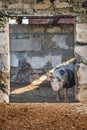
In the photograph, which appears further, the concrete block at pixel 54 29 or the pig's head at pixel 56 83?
the concrete block at pixel 54 29

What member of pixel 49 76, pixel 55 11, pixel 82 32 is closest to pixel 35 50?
pixel 49 76

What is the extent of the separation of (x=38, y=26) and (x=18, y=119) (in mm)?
7348

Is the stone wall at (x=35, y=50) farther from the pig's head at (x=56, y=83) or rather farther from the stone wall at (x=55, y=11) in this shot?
the stone wall at (x=55, y=11)

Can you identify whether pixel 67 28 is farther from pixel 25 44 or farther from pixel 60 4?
pixel 60 4

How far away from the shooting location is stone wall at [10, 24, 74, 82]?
12828 millimetres

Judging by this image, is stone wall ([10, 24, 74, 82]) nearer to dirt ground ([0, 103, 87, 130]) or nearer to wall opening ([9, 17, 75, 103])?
wall opening ([9, 17, 75, 103])

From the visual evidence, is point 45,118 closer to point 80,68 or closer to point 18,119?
point 18,119

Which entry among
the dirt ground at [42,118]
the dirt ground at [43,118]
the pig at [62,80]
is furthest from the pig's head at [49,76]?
the dirt ground at [42,118]

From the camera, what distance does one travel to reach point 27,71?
13055mm

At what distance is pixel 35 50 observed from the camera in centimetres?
1290

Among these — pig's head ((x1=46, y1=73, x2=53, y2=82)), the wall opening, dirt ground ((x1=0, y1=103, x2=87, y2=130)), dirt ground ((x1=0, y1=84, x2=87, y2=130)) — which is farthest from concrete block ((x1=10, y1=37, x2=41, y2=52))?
dirt ground ((x1=0, y1=103, x2=87, y2=130))

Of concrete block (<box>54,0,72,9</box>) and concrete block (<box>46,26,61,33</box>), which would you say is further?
concrete block (<box>46,26,61,33</box>)

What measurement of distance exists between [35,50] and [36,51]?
1.8 inches

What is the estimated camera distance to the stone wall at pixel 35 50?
1283 cm
